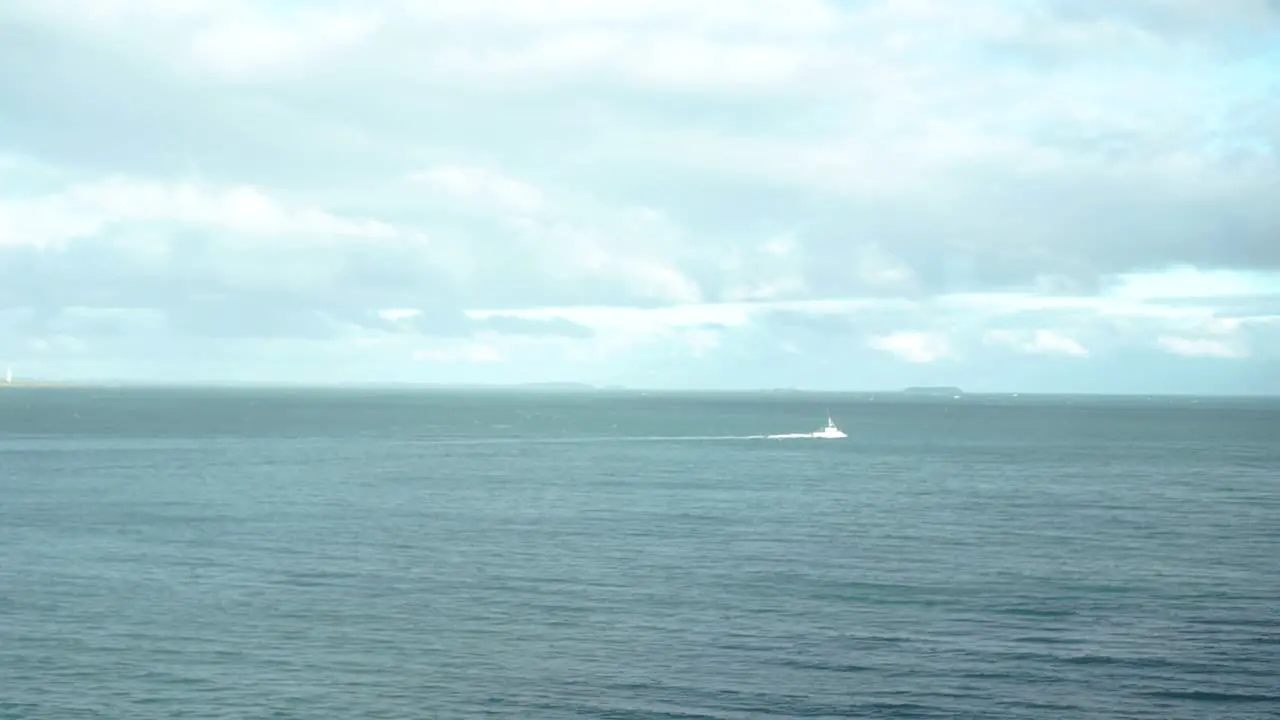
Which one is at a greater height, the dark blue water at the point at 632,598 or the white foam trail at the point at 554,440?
the white foam trail at the point at 554,440

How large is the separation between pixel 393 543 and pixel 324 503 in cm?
2248

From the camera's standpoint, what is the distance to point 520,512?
288 feet

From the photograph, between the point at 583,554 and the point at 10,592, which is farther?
the point at 583,554

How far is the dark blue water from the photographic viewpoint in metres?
40.2

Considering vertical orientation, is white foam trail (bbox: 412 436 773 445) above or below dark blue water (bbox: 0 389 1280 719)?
above

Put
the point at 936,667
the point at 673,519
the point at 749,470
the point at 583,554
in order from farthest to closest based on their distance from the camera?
A: 1. the point at 749,470
2. the point at 673,519
3. the point at 583,554
4. the point at 936,667

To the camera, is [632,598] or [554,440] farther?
[554,440]

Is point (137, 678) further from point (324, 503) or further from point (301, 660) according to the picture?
point (324, 503)

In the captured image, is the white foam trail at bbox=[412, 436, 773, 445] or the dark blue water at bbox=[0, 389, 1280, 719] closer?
the dark blue water at bbox=[0, 389, 1280, 719]

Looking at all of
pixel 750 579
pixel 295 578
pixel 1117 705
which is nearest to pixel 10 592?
pixel 295 578

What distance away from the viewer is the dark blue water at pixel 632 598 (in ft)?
132

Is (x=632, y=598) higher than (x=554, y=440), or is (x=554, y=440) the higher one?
(x=554, y=440)

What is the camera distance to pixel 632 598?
55062 mm

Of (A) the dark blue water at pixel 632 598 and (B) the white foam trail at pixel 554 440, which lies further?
(B) the white foam trail at pixel 554 440
